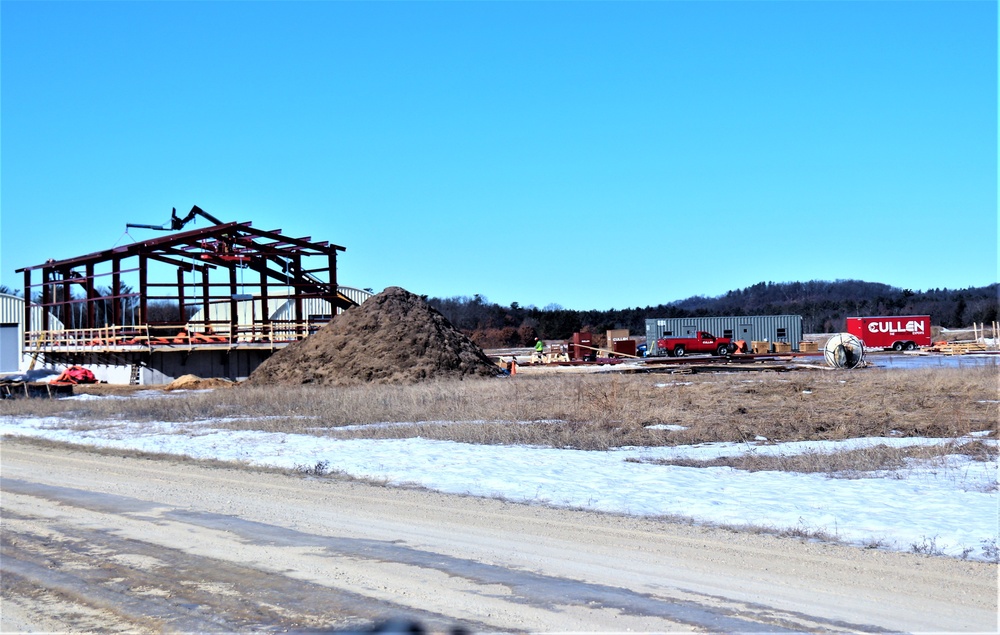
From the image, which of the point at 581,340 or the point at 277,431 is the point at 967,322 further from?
the point at 277,431

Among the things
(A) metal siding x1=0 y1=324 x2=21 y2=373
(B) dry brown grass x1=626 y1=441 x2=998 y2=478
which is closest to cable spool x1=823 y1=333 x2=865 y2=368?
(B) dry brown grass x1=626 y1=441 x2=998 y2=478

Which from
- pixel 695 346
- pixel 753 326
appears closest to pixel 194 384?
pixel 695 346

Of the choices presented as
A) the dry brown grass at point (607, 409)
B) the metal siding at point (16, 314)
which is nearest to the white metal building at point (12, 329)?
the metal siding at point (16, 314)

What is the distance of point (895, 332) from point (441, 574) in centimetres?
6372

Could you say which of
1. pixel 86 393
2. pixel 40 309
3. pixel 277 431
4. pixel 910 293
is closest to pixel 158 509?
pixel 277 431

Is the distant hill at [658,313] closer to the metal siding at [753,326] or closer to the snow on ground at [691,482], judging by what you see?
the metal siding at [753,326]

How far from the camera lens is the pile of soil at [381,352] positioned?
34.0m

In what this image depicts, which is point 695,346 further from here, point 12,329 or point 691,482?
point 691,482

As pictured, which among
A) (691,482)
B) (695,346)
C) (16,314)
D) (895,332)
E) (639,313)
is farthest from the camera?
(639,313)

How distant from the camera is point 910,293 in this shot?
13888cm

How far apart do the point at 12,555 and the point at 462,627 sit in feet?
16.8

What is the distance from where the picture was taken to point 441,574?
748cm

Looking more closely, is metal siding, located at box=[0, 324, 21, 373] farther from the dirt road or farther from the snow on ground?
the dirt road

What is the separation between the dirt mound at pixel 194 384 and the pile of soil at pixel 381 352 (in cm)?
306
